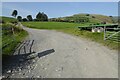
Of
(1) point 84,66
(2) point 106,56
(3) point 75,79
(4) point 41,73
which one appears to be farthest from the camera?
(2) point 106,56

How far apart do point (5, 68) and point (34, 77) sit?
97.1 inches

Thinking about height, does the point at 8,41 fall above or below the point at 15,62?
above

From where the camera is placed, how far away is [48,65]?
12156 millimetres

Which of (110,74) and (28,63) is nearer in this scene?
(110,74)

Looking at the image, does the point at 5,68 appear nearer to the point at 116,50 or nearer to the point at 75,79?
the point at 75,79

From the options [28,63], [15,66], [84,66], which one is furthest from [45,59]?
[84,66]

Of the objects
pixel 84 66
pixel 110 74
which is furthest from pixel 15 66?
pixel 110 74

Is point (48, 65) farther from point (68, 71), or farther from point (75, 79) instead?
point (75, 79)

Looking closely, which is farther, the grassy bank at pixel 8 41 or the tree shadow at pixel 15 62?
the grassy bank at pixel 8 41

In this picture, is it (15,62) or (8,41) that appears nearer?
(15,62)

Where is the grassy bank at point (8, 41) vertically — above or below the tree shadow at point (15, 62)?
above

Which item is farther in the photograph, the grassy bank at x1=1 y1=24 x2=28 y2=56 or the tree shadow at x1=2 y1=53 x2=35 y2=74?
the grassy bank at x1=1 y1=24 x2=28 y2=56

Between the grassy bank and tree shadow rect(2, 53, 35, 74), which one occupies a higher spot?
the grassy bank

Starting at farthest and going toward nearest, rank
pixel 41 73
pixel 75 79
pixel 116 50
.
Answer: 1. pixel 116 50
2. pixel 41 73
3. pixel 75 79
